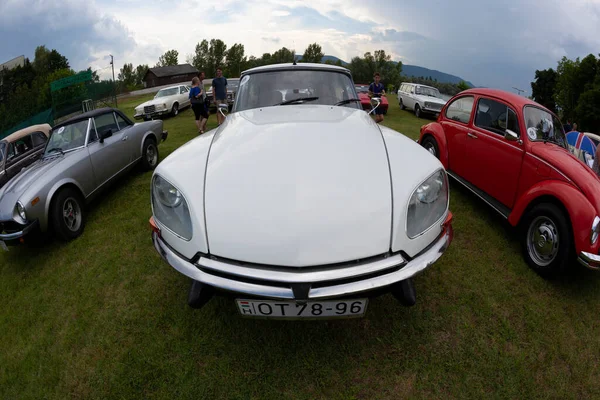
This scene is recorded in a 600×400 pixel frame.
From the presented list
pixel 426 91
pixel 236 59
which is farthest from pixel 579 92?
pixel 236 59

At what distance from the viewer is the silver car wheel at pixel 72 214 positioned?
4027mm

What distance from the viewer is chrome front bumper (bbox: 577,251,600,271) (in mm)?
2465

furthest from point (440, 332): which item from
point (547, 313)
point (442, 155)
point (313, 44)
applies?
point (313, 44)

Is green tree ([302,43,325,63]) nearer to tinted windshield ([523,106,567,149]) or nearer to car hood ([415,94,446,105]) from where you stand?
car hood ([415,94,446,105])

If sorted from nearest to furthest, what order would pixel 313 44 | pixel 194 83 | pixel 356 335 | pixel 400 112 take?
1. pixel 356 335
2. pixel 194 83
3. pixel 400 112
4. pixel 313 44

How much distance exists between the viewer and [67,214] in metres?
4.04

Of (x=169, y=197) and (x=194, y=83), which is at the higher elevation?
(x=194, y=83)

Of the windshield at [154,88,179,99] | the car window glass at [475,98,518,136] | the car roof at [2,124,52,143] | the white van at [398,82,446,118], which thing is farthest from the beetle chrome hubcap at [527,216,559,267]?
the windshield at [154,88,179,99]

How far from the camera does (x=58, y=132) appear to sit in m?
4.79

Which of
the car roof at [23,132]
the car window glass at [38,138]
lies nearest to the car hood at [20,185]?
the car roof at [23,132]

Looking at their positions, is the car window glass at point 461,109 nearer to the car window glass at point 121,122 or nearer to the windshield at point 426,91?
the car window glass at point 121,122

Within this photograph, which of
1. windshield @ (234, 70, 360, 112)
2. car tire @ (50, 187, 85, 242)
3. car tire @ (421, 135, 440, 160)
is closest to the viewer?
windshield @ (234, 70, 360, 112)

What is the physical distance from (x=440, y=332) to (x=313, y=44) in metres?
76.6

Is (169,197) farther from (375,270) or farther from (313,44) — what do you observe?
(313,44)
